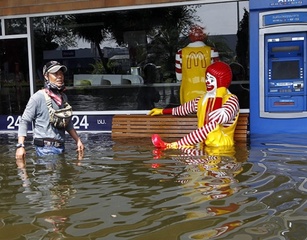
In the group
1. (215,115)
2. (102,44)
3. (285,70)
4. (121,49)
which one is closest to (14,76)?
(102,44)

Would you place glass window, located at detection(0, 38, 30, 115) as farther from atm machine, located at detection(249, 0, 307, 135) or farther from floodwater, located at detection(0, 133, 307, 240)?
atm machine, located at detection(249, 0, 307, 135)

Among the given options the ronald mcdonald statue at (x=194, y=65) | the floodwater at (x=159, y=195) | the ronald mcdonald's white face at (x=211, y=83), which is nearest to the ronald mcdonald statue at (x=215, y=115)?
the ronald mcdonald's white face at (x=211, y=83)

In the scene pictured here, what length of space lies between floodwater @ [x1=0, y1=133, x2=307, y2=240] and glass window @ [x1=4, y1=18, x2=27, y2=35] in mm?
4555

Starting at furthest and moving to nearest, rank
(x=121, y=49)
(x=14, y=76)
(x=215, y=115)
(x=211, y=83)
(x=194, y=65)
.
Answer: (x=14, y=76)
(x=121, y=49)
(x=194, y=65)
(x=211, y=83)
(x=215, y=115)

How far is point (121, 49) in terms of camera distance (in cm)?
1062

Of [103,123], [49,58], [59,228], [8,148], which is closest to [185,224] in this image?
[59,228]

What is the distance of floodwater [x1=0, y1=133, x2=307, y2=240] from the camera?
3.85m

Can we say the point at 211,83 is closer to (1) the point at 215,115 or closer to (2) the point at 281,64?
(1) the point at 215,115

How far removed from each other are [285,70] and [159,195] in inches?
191

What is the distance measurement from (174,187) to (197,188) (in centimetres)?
24

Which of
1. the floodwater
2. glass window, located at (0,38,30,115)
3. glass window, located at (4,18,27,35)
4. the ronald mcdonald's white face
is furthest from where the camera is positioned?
glass window, located at (0,38,30,115)

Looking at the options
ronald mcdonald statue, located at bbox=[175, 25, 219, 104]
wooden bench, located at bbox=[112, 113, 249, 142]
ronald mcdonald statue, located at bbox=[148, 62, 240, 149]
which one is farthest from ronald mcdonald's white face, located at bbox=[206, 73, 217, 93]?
ronald mcdonald statue, located at bbox=[175, 25, 219, 104]

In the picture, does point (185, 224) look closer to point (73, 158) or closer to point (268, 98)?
point (73, 158)

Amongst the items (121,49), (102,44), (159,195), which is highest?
(102,44)
